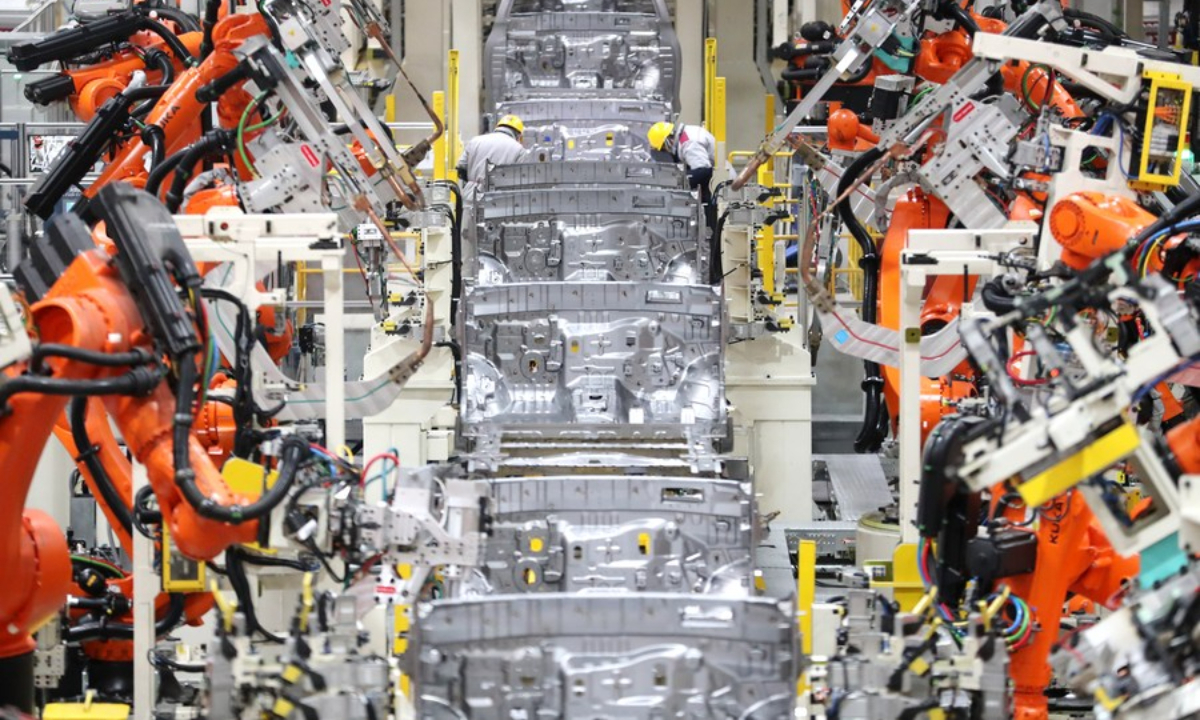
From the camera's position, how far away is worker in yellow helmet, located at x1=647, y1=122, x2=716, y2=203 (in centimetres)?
1211

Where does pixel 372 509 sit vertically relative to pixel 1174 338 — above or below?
below

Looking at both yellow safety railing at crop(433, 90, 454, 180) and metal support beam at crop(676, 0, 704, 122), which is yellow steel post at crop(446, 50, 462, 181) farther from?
metal support beam at crop(676, 0, 704, 122)

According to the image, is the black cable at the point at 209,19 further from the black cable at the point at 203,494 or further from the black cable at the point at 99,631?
the black cable at the point at 203,494

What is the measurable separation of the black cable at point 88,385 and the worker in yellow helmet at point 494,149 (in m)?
5.56

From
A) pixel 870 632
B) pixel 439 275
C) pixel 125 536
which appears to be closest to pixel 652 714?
pixel 870 632

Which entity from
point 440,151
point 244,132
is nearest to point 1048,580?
point 244,132

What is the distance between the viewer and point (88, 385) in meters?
6.54

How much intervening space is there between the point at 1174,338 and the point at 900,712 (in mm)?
1430

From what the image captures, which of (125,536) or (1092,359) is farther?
(125,536)

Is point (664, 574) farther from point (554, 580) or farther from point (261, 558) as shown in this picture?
point (261, 558)

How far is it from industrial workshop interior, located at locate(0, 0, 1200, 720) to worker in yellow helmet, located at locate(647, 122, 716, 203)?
0.03 meters

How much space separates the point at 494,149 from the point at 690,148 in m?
1.16

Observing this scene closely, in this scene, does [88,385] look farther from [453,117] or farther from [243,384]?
[453,117]

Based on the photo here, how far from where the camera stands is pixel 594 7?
1409cm
